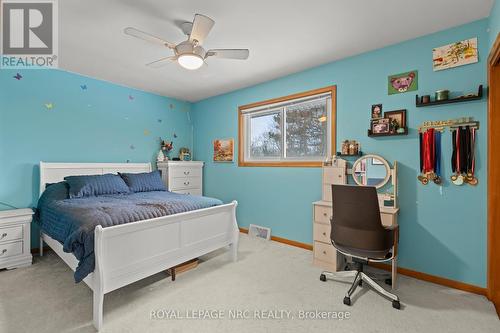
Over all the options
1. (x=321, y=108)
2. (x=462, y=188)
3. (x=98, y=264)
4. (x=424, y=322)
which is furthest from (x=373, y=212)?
(x=98, y=264)

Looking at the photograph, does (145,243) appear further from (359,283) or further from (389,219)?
(389,219)

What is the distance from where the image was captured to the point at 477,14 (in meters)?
2.10

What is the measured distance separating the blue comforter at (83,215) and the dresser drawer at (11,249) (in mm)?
283

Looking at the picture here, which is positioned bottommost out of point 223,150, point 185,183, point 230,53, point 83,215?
point 83,215

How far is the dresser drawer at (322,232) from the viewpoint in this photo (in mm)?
2654

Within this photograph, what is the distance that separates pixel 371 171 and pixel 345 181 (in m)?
0.31

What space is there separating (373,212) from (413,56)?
1.80m

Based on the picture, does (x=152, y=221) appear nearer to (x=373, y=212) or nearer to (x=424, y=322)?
(x=373, y=212)

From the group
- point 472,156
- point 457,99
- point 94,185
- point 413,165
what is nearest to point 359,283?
point 413,165

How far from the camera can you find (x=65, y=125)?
3.40 m

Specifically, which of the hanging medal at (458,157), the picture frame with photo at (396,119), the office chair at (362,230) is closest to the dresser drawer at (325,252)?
the office chair at (362,230)

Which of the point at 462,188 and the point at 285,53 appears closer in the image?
the point at 462,188

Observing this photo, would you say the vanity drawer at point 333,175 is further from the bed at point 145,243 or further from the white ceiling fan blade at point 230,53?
the white ceiling fan blade at point 230,53

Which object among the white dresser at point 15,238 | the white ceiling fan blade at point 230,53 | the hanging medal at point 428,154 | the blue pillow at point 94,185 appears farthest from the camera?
the blue pillow at point 94,185
